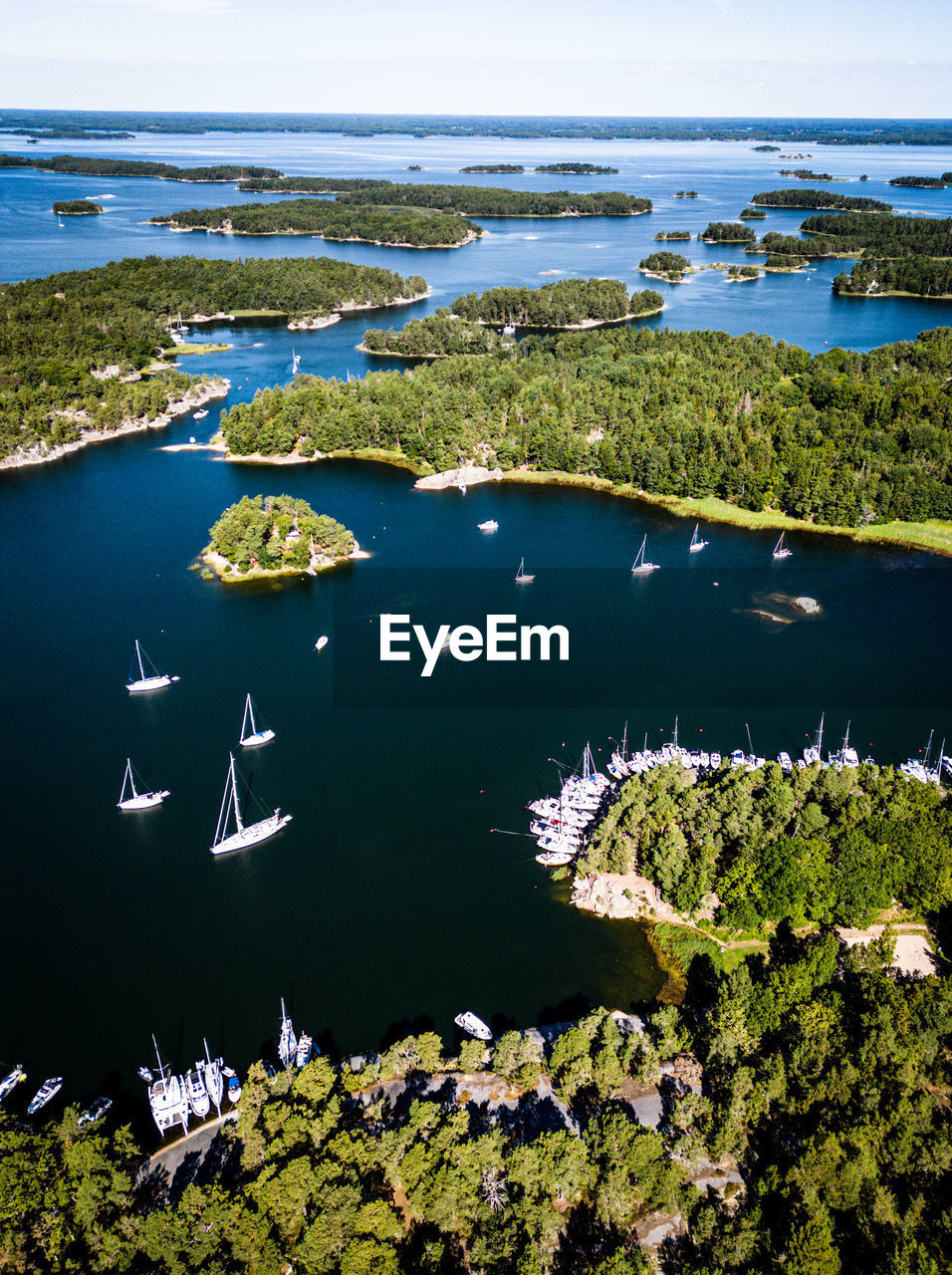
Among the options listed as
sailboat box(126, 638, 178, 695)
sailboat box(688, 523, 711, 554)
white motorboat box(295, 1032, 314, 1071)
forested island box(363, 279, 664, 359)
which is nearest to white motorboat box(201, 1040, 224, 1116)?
white motorboat box(295, 1032, 314, 1071)

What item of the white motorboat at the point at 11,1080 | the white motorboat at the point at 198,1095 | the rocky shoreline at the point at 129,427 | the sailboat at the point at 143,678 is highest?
the rocky shoreline at the point at 129,427

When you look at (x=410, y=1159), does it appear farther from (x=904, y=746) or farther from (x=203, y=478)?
(x=203, y=478)

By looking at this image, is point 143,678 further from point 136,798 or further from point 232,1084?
point 232,1084

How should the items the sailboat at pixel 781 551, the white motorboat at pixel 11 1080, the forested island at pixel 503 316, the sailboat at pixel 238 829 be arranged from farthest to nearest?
1. the forested island at pixel 503 316
2. the sailboat at pixel 781 551
3. the sailboat at pixel 238 829
4. the white motorboat at pixel 11 1080

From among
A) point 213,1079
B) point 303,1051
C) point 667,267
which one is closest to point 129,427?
point 213,1079

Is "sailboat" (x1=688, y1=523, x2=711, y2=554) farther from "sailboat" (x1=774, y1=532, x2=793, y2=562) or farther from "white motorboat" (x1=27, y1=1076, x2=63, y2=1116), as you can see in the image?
"white motorboat" (x1=27, y1=1076, x2=63, y2=1116)

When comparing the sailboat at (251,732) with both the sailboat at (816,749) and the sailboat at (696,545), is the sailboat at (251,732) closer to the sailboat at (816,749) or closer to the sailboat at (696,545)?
the sailboat at (816,749)

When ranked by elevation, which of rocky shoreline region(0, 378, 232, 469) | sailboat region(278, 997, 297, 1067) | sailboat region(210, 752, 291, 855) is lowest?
sailboat region(278, 997, 297, 1067)

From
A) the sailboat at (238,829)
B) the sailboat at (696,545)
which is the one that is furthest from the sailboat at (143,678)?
the sailboat at (696,545)
